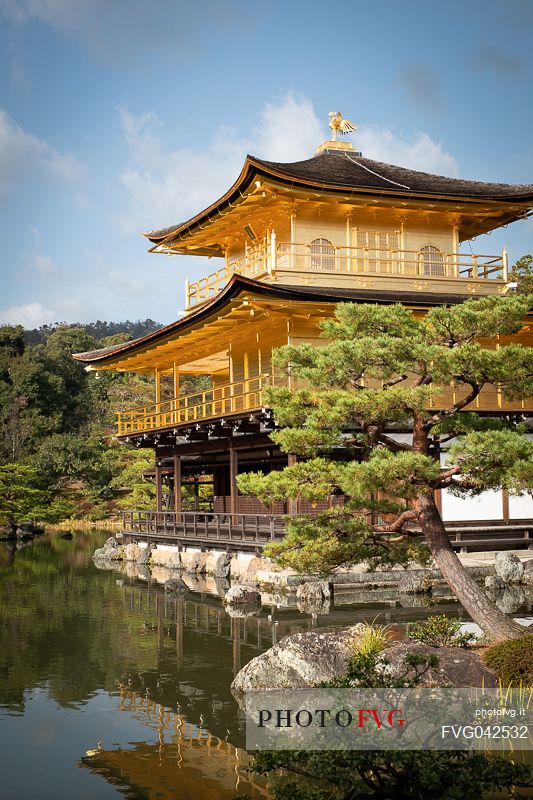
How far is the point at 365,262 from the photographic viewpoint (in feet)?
92.1

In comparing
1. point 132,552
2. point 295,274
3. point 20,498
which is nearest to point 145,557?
point 132,552

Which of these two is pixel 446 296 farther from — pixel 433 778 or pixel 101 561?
pixel 433 778

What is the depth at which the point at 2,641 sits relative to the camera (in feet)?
54.2

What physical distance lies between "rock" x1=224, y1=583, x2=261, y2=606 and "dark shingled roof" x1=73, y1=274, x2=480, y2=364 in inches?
283

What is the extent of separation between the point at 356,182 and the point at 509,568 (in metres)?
12.4

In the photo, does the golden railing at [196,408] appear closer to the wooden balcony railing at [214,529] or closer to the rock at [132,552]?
the wooden balcony railing at [214,529]

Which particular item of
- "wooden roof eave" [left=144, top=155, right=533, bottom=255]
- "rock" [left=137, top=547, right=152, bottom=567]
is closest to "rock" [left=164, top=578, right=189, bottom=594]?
"rock" [left=137, top=547, right=152, bottom=567]

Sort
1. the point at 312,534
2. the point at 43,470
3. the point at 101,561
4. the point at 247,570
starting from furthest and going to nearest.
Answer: the point at 43,470 → the point at 101,561 → the point at 247,570 → the point at 312,534

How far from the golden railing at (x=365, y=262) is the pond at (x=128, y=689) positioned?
1018 cm

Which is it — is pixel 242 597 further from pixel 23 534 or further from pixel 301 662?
pixel 23 534

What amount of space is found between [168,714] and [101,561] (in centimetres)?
2128

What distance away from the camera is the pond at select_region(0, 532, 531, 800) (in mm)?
9344

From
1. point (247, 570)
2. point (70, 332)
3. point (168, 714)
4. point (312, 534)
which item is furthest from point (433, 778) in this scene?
point (70, 332)

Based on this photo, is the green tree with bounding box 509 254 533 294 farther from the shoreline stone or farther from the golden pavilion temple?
the shoreline stone
